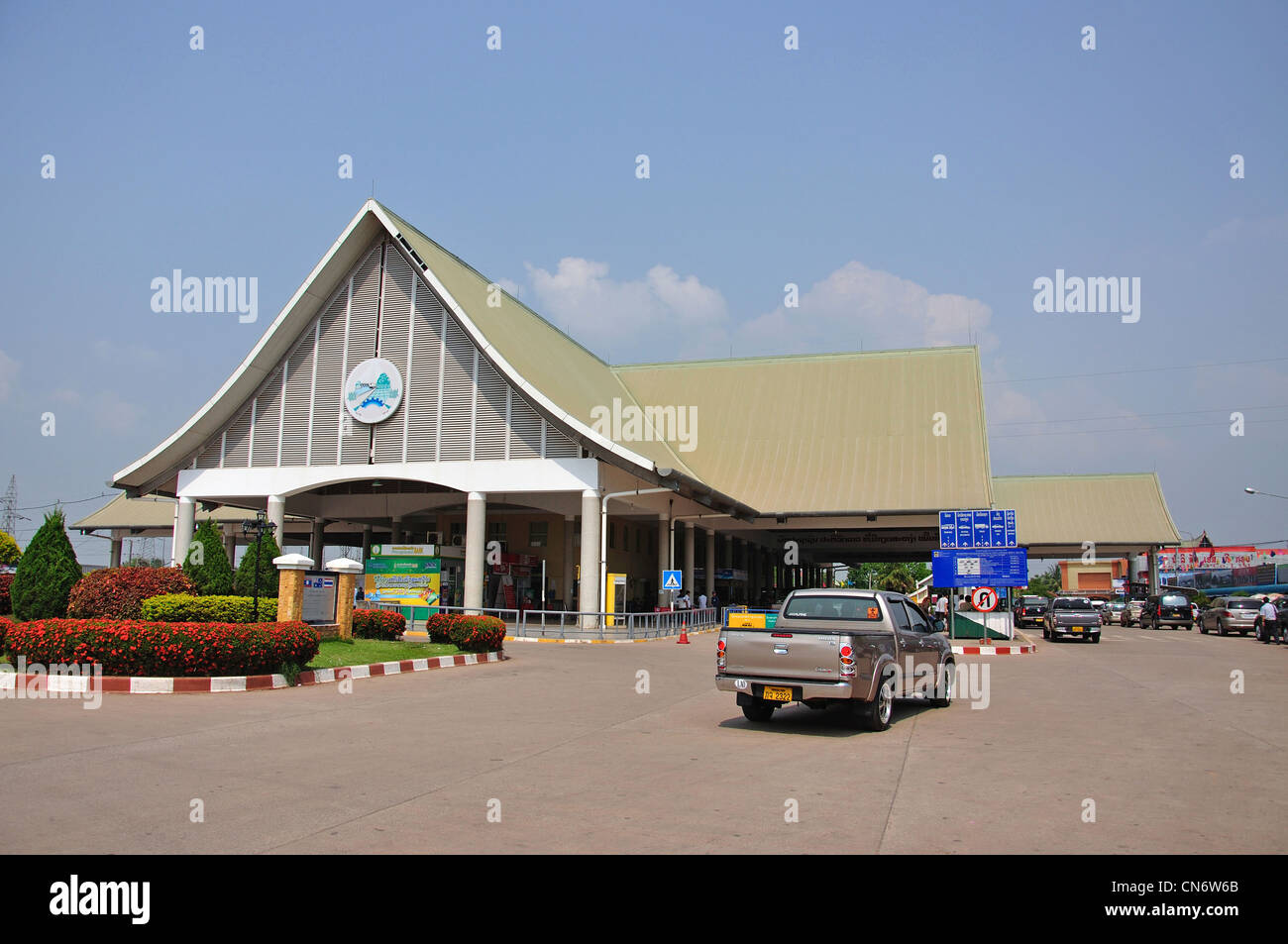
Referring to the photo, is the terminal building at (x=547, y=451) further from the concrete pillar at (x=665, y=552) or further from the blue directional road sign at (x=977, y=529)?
the blue directional road sign at (x=977, y=529)

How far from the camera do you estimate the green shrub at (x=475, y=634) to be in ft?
68.3

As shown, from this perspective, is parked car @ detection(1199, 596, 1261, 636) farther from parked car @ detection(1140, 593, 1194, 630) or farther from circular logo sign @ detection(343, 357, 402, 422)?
circular logo sign @ detection(343, 357, 402, 422)

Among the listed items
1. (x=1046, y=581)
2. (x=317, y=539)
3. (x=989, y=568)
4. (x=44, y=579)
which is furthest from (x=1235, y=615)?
(x=1046, y=581)

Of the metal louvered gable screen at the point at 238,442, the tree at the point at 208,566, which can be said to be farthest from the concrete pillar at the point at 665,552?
the tree at the point at 208,566

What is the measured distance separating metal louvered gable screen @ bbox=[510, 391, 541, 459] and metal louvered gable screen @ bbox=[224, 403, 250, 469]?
1003 cm

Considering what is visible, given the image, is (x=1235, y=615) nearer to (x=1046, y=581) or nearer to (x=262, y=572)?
A: (x=262, y=572)

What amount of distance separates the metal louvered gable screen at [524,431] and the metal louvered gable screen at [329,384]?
6.26 metres

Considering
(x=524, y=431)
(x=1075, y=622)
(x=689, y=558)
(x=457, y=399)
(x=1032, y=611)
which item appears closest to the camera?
(x=524, y=431)

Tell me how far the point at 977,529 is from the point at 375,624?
727 inches

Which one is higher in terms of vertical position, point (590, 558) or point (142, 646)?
point (590, 558)

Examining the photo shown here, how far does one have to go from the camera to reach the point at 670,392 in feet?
160

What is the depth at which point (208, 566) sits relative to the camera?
18812 mm
